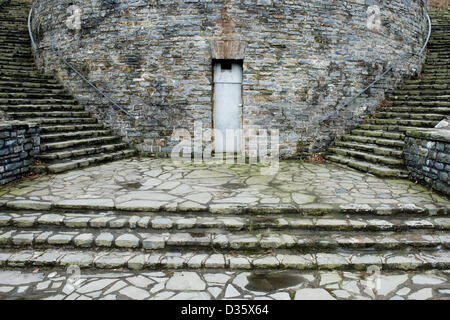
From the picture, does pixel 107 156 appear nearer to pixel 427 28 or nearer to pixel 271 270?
pixel 271 270

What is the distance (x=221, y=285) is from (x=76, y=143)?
542cm

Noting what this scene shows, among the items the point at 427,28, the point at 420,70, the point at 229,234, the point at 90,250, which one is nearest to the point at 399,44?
the point at 420,70

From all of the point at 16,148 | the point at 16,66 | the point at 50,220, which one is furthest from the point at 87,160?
the point at 16,66

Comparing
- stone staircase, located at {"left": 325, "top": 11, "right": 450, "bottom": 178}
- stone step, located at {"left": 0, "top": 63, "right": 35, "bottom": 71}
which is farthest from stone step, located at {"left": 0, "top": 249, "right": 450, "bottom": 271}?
stone step, located at {"left": 0, "top": 63, "right": 35, "bottom": 71}

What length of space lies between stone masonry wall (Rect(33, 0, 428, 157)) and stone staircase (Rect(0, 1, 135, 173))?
492mm

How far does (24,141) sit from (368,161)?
730 cm

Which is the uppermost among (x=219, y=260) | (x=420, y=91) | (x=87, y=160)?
(x=420, y=91)

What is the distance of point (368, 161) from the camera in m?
6.36

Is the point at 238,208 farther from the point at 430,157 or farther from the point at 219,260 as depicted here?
the point at 430,157

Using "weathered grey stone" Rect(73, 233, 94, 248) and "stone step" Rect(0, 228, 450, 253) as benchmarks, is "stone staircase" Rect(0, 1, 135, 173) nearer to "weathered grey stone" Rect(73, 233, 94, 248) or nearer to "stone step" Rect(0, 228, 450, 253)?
"stone step" Rect(0, 228, 450, 253)

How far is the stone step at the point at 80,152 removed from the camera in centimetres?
581

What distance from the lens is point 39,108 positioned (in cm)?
711

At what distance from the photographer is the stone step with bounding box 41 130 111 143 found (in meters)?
6.28

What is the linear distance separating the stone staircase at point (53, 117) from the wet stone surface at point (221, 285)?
3.25 metres
